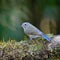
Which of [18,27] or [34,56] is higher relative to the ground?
[18,27]

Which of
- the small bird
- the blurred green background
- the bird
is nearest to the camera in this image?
the bird

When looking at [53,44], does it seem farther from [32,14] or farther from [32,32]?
[32,14]

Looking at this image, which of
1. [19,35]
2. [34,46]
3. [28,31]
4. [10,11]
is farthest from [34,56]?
[10,11]

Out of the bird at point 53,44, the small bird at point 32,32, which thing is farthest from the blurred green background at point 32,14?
the bird at point 53,44

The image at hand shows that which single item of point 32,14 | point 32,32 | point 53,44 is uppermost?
point 32,14

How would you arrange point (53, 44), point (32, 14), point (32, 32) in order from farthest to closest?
point (32, 14), point (32, 32), point (53, 44)

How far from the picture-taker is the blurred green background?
15.1ft

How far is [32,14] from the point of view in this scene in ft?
17.4

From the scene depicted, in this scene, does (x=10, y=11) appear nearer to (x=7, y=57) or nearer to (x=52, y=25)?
(x=52, y=25)

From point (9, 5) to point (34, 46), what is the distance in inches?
93.0

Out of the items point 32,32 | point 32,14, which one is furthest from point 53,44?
point 32,14

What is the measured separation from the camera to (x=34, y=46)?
266cm

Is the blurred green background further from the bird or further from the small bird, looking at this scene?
the bird

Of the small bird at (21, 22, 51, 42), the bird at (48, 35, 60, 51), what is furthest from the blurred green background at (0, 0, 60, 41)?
the bird at (48, 35, 60, 51)
